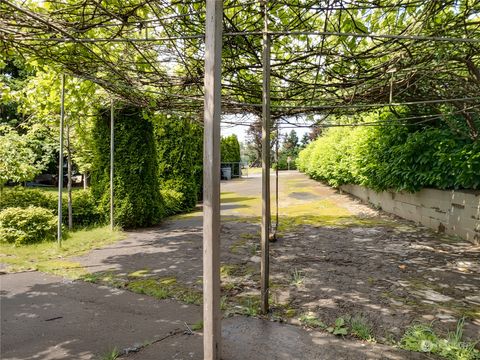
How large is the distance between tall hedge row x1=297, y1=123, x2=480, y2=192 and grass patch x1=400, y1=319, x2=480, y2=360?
359 cm

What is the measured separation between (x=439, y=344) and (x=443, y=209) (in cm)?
448

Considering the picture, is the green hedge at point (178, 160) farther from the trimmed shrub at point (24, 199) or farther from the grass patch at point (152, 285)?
the grass patch at point (152, 285)

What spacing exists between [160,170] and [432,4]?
8.48m

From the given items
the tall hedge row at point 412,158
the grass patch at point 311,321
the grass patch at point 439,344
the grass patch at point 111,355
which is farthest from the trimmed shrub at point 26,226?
the tall hedge row at point 412,158

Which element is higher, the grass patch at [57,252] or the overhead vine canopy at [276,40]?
the overhead vine canopy at [276,40]

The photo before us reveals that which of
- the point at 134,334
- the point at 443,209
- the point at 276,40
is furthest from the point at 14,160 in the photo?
the point at 443,209

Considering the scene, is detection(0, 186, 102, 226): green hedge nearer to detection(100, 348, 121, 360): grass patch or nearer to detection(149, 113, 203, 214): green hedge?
detection(149, 113, 203, 214): green hedge

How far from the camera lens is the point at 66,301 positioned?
134 inches

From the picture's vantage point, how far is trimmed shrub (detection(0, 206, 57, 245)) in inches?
232

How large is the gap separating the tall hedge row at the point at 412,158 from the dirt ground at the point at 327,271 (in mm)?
1031

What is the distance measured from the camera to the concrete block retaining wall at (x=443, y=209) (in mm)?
5309

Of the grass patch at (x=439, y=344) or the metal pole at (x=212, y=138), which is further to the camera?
the grass patch at (x=439, y=344)

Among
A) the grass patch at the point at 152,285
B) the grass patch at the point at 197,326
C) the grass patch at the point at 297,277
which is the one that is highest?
the grass patch at the point at 297,277

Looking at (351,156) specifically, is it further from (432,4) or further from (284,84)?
(432,4)
